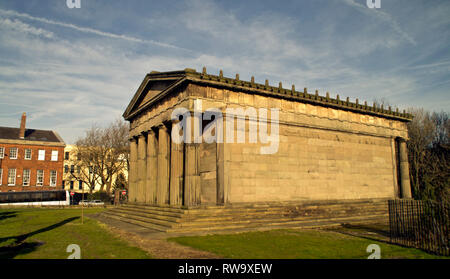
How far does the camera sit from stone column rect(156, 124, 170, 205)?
26250 millimetres

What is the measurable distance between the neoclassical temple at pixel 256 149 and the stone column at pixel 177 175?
0.07 m

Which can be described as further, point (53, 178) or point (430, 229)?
point (53, 178)

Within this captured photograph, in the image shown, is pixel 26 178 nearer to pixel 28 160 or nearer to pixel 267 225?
pixel 28 160

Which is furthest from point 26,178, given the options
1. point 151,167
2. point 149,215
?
point 149,215

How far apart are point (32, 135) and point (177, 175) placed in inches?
2173

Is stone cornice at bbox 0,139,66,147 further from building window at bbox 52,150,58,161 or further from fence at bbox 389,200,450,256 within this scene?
fence at bbox 389,200,450,256

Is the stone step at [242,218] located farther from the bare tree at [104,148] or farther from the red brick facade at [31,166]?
the red brick facade at [31,166]

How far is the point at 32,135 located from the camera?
6600cm

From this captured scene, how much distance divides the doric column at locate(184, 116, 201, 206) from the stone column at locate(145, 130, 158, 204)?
7528 millimetres

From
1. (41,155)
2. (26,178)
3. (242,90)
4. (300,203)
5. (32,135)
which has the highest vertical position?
(32,135)

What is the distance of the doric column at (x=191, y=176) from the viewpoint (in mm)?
22062
